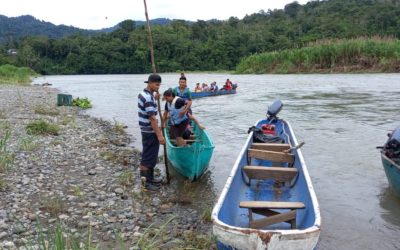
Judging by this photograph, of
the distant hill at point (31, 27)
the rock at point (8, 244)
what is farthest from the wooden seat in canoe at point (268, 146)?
the distant hill at point (31, 27)

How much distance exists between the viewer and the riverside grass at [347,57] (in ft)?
119

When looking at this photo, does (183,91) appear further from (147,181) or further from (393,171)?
(393,171)

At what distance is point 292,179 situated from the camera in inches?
262

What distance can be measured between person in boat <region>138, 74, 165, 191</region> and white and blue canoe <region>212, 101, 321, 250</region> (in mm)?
1575

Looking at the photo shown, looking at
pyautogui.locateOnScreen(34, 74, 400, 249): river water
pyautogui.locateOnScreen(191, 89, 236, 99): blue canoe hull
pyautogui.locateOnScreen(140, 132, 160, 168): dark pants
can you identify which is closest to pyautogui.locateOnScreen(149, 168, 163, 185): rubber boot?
pyautogui.locateOnScreen(140, 132, 160, 168): dark pants

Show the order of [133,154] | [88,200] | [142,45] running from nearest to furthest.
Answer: [88,200] < [133,154] < [142,45]

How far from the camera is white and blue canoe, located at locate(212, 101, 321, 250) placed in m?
3.77

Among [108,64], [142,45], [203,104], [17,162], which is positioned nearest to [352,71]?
[203,104]

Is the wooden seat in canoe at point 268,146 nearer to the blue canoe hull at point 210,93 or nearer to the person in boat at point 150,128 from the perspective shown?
the person in boat at point 150,128

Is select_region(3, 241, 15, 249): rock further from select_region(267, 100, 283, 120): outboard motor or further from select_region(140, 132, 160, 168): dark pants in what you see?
select_region(267, 100, 283, 120): outboard motor

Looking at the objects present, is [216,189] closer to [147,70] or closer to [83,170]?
[83,170]

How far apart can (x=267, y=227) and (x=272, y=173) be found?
170 cm

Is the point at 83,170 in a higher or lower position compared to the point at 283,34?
lower

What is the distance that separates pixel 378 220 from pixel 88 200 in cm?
455
